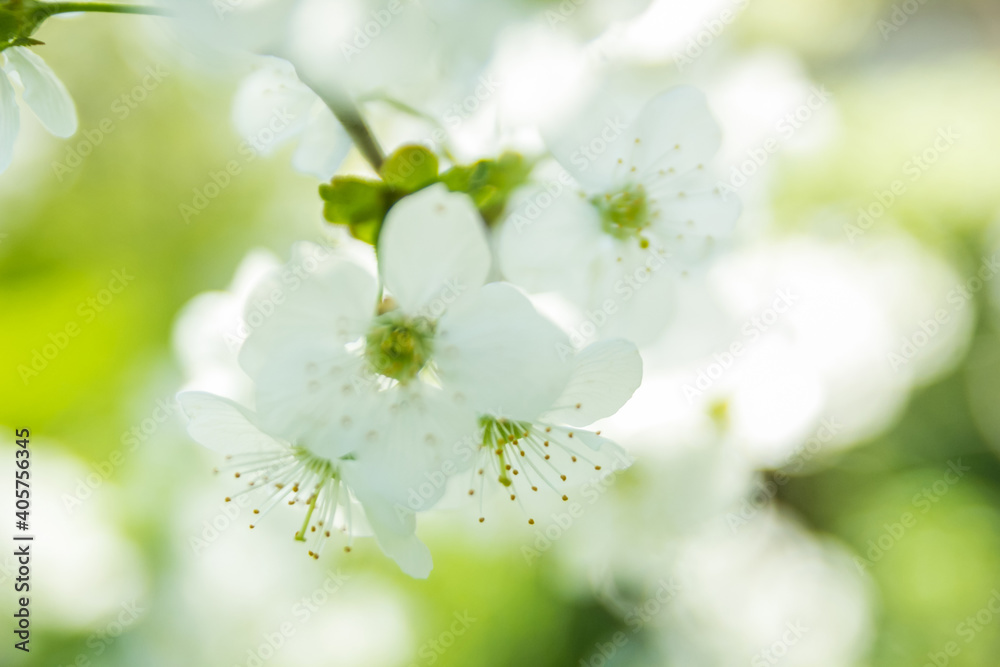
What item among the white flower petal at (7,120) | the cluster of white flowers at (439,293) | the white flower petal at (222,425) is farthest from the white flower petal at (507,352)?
the white flower petal at (7,120)

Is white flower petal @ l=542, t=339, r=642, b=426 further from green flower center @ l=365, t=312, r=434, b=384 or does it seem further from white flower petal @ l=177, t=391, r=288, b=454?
white flower petal @ l=177, t=391, r=288, b=454

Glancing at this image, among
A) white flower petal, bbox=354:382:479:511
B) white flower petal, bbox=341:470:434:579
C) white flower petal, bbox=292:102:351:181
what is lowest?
white flower petal, bbox=341:470:434:579

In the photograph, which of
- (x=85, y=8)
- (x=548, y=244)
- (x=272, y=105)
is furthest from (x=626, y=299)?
(x=85, y=8)

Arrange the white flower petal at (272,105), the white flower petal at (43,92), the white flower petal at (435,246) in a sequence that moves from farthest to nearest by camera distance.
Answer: the white flower petal at (272,105) → the white flower petal at (43,92) → the white flower petal at (435,246)

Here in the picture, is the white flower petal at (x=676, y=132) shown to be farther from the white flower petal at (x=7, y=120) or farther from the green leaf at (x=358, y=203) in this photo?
the white flower petal at (x=7, y=120)

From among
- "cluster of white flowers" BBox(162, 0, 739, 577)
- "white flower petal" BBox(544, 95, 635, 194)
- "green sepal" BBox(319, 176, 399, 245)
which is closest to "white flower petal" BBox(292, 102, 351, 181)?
"cluster of white flowers" BBox(162, 0, 739, 577)
